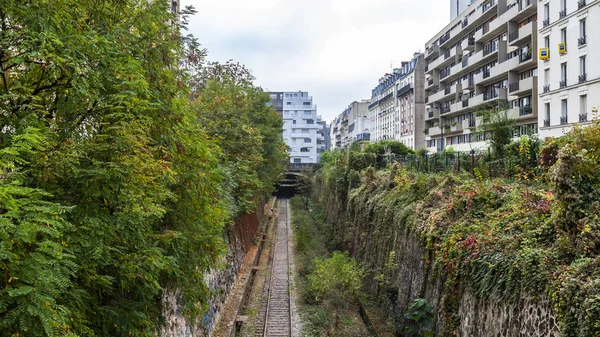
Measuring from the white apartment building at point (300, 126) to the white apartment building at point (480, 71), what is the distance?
56.1m

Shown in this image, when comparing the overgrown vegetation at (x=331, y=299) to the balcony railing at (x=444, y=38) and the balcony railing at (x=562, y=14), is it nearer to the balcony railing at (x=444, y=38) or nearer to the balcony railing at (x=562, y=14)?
the balcony railing at (x=562, y=14)

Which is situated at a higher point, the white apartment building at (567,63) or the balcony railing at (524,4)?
the balcony railing at (524,4)

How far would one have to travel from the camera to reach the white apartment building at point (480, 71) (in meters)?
41.1

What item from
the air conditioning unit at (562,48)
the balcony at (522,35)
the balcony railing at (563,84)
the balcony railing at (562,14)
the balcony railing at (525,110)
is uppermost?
the balcony at (522,35)

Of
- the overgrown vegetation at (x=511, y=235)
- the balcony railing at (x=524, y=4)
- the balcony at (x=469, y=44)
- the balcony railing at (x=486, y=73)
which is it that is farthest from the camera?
the balcony at (x=469, y=44)

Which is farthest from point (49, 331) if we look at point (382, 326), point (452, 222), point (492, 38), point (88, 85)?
point (492, 38)

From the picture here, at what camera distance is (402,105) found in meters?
82.6

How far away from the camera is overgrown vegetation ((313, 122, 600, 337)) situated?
8297 mm

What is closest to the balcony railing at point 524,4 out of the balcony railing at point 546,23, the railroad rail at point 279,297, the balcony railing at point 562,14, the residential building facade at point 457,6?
the balcony railing at point 546,23

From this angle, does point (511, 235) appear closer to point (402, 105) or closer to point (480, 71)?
point (480, 71)

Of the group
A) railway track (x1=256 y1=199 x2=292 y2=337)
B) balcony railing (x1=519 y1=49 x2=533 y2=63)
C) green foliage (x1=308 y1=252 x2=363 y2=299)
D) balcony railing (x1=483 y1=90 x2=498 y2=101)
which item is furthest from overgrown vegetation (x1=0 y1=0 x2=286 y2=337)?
balcony railing (x1=483 y1=90 x2=498 y2=101)

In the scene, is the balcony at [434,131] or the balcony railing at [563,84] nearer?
the balcony railing at [563,84]

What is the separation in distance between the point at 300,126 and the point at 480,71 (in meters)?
75.7

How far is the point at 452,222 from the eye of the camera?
14469mm
